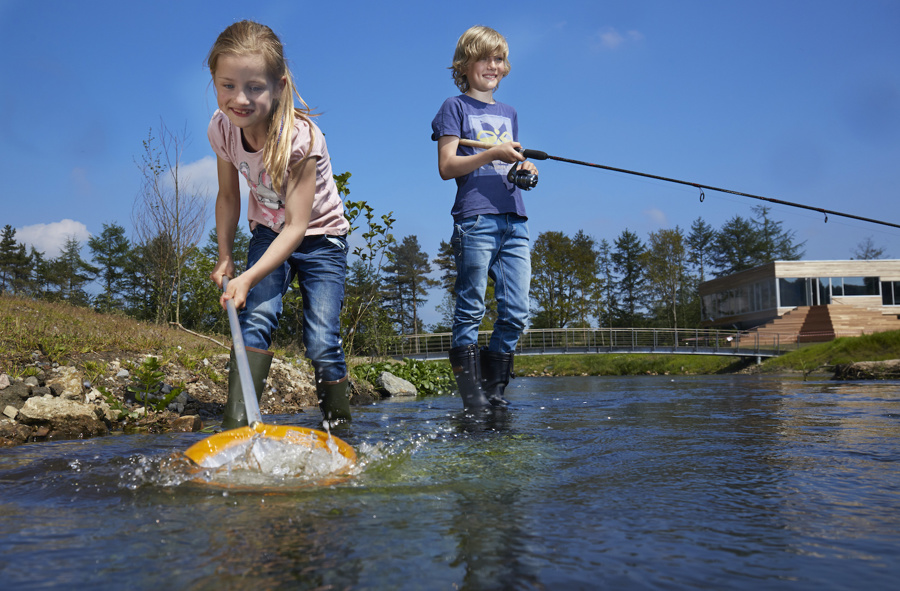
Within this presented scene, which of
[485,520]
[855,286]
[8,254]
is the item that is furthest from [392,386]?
[8,254]

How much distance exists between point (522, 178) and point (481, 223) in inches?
15.9

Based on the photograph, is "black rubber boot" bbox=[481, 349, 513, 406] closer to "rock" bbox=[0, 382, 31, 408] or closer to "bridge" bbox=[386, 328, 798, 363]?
"rock" bbox=[0, 382, 31, 408]

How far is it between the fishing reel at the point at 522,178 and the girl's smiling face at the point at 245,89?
164cm

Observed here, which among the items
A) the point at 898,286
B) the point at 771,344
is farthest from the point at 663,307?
the point at 771,344

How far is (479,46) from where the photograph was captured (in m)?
4.32

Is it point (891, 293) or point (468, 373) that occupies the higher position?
point (891, 293)

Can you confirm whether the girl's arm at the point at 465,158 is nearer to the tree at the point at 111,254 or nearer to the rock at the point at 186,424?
the rock at the point at 186,424

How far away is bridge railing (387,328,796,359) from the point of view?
3172 cm

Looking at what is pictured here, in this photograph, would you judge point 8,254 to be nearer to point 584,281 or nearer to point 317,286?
point 584,281

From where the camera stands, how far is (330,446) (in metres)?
1.98

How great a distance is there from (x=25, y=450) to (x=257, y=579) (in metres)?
2.22

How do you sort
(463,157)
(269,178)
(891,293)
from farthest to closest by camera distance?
(891,293) → (463,157) → (269,178)

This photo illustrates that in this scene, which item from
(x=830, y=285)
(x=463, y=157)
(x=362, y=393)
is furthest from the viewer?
(x=830, y=285)

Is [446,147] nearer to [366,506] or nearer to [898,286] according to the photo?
[366,506]
